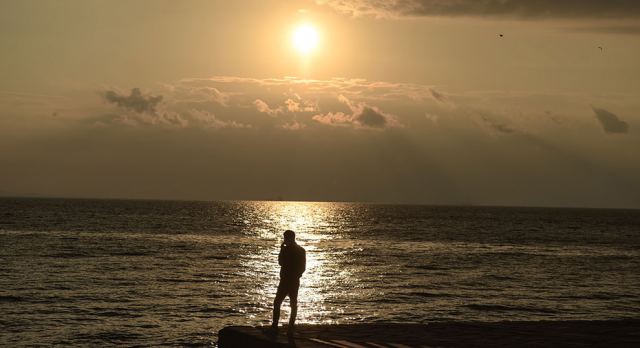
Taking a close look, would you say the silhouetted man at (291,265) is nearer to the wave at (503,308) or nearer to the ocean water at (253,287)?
the ocean water at (253,287)

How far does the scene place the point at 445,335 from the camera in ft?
65.1

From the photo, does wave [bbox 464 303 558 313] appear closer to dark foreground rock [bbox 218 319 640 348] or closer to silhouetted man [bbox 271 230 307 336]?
dark foreground rock [bbox 218 319 640 348]

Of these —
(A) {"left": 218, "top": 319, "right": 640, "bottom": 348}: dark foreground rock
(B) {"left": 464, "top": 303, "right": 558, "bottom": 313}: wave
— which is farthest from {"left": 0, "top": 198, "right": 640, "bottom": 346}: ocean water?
(A) {"left": 218, "top": 319, "right": 640, "bottom": 348}: dark foreground rock

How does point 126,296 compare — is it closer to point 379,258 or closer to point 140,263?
point 140,263

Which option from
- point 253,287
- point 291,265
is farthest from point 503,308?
point 291,265

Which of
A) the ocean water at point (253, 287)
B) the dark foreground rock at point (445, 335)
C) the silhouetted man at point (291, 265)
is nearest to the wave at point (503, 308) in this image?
the ocean water at point (253, 287)

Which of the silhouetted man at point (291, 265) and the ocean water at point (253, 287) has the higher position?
the silhouetted man at point (291, 265)

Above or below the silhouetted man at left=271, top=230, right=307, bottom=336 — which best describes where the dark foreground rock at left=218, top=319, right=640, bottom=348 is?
below

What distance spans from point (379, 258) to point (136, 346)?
43344 mm

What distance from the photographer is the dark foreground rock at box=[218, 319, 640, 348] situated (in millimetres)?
18219

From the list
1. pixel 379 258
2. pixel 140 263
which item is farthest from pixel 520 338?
pixel 379 258

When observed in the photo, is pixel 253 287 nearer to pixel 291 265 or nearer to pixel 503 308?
pixel 503 308

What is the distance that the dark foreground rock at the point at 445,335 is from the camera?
1822 centimetres

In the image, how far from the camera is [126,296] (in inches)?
1572
